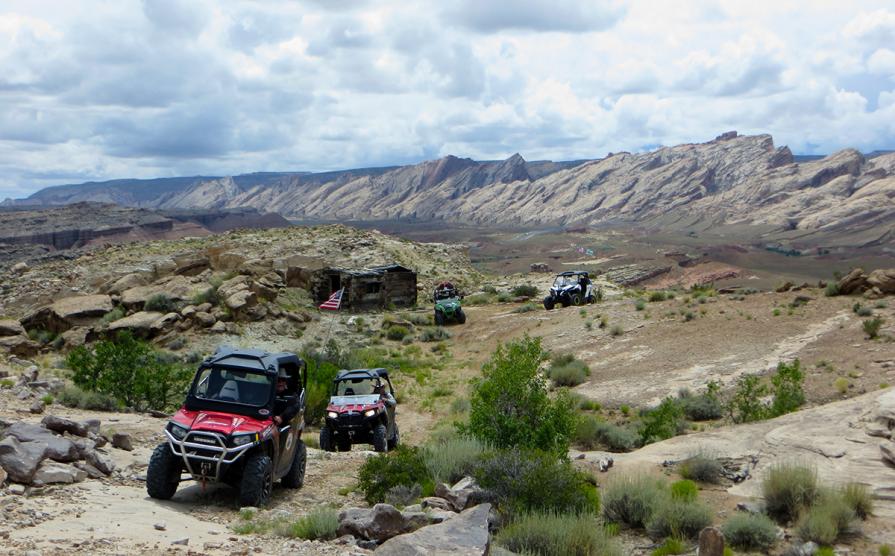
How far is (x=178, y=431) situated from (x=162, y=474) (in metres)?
0.59

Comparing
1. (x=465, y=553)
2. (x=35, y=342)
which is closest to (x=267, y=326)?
(x=35, y=342)

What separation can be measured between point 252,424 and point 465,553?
4.32m

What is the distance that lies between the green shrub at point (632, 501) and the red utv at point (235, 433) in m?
4.58

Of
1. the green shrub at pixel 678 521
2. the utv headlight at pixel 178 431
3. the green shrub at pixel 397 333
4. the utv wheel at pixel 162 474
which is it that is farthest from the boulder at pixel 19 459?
the green shrub at pixel 397 333

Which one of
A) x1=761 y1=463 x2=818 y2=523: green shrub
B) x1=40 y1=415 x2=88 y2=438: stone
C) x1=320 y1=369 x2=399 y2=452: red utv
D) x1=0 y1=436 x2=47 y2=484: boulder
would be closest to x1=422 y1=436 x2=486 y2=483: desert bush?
x1=761 y1=463 x2=818 y2=523: green shrub

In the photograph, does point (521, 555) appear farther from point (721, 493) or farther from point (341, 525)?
point (721, 493)

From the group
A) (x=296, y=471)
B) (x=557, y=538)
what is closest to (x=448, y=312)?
(x=296, y=471)

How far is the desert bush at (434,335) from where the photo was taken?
3659 cm

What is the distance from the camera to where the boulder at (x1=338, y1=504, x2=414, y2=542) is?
8688 mm

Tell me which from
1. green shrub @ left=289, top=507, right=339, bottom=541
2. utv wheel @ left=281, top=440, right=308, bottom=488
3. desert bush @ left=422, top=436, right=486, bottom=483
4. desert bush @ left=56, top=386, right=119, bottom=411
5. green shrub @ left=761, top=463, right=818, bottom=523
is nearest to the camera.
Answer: green shrub @ left=289, top=507, right=339, bottom=541

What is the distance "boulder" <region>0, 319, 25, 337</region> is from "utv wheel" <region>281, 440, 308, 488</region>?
2475cm

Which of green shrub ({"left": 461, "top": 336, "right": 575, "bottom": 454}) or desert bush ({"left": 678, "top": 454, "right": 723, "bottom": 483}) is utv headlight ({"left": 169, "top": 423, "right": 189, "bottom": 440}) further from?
desert bush ({"left": 678, "top": 454, "right": 723, "bottom": 483})

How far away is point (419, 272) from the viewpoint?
58.3m

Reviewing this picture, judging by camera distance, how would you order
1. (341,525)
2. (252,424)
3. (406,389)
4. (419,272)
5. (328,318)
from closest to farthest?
(341,525) < (252,424) < (406,389) < (328,318) < (419,272)
